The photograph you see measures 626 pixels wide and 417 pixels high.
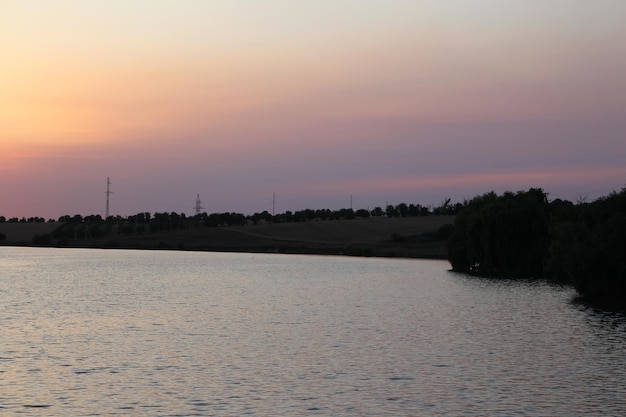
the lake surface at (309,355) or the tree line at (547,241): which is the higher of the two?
the tree line at (547,241)

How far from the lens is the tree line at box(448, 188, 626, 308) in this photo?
69.9m

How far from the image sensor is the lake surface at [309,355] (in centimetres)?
3112

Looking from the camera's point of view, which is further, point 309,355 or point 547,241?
point 547,241

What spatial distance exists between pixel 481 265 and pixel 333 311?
56.3 m

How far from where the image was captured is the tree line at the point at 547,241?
69.9m

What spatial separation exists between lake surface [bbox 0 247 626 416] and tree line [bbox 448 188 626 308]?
3667mm

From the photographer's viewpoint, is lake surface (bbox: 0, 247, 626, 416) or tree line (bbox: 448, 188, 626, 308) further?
tree line (bbox: 448, 188, 626, 308)

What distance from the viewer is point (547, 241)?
109750mm

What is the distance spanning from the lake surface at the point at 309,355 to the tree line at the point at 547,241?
3.67m

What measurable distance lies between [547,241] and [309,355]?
74.1 metres

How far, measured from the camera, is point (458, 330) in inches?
2052

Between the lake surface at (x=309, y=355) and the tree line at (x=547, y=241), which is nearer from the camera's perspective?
the lake surface at (x=309, y=355)

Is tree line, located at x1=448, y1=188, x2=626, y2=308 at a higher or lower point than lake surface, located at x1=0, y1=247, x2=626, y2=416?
higher

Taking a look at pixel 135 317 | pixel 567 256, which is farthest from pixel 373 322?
pixel 567 256
